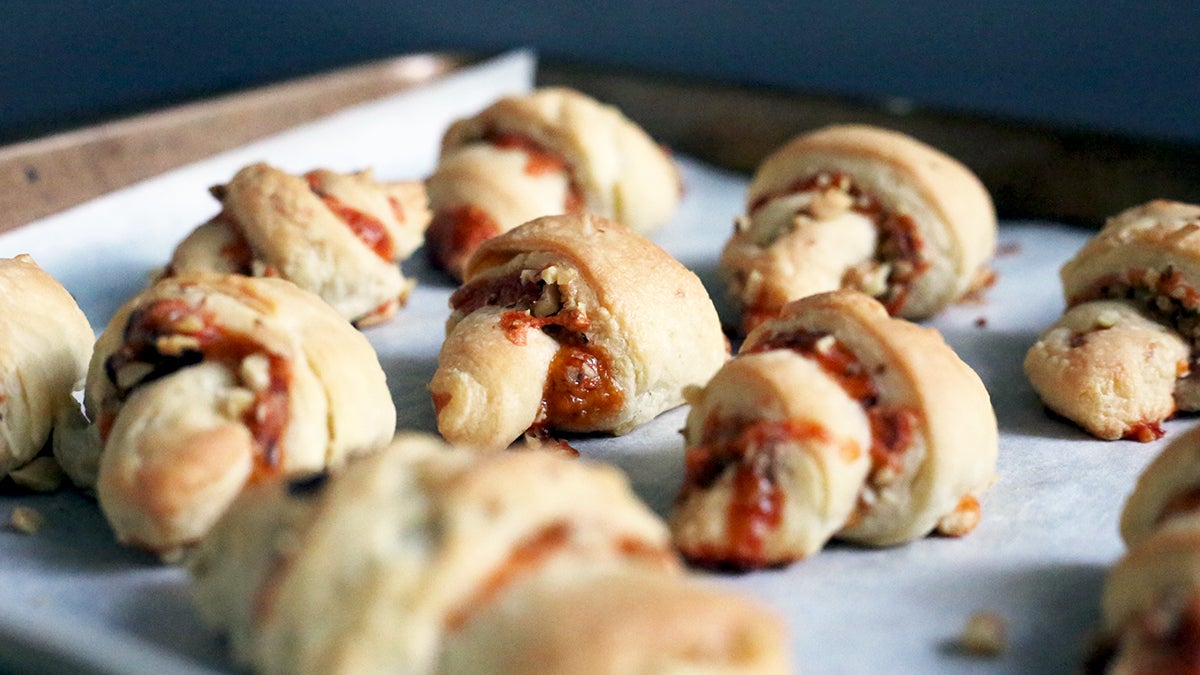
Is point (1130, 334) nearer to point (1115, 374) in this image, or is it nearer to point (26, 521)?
point (1115, 374)

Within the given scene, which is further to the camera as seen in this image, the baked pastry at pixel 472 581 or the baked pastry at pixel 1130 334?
the baked pastry at pixel 1130 334

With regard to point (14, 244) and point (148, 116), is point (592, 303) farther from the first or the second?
point (148, 116)

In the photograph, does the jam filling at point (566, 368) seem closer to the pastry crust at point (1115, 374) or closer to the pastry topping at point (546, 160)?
the pastry crust at point (1115, 374)

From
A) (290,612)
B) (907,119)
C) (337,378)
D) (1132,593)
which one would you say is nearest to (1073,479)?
(1132,593)

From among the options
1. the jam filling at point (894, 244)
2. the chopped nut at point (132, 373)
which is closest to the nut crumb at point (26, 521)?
the chopped nut at point (132, 373)

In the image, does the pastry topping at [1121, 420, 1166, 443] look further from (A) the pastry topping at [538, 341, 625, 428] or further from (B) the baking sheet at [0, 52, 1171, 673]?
(A) the pastry topping at [538, 341, 625, 428]

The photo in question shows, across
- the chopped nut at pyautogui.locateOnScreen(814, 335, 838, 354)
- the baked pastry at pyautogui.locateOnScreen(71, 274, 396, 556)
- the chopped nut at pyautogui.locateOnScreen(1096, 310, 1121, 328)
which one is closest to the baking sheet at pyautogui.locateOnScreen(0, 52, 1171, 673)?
the baked pastry at pyautogui.locateOnScreen(71, 274, 396, 556)

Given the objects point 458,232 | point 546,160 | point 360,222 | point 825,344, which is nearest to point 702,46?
point 546,160
